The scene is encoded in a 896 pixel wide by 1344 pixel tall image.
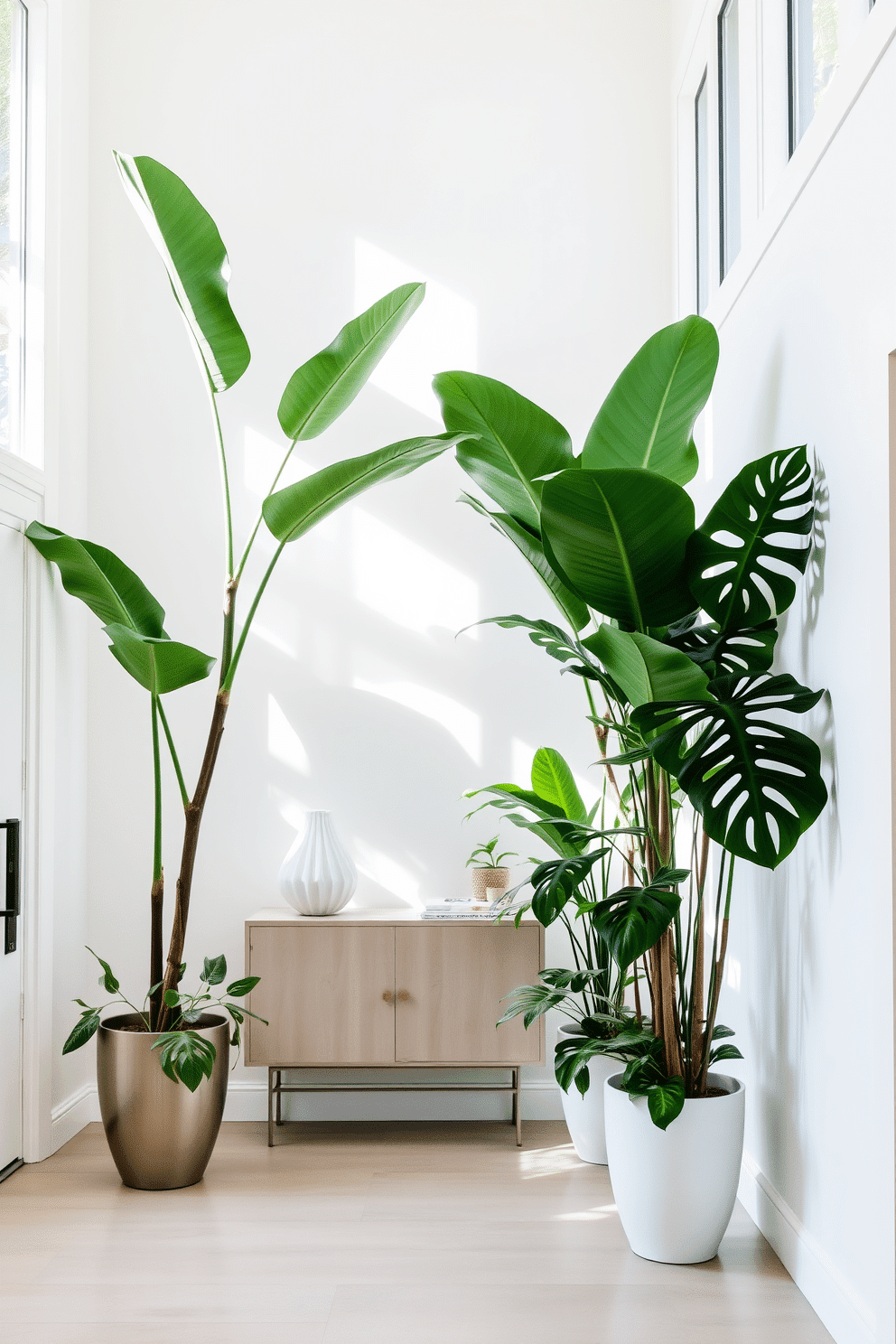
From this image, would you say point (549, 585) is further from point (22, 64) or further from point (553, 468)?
point (22, 64)

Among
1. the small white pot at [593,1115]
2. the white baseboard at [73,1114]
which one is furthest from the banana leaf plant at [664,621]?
the white baseboard at [73,1114]

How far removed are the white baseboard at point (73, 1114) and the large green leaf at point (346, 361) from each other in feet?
6.75

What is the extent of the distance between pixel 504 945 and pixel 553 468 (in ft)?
4.66

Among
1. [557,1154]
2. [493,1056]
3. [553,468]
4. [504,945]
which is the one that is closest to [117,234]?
[553,468]

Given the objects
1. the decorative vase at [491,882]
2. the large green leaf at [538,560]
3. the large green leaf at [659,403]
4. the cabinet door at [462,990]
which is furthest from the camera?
the decorative vase at [491,882]

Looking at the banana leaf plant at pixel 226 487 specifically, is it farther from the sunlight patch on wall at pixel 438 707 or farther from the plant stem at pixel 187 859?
the sunlight patch on wall at pixel 438 707

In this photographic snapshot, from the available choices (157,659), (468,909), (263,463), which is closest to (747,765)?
(468,909)

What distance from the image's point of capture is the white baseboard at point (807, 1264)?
1940 mm

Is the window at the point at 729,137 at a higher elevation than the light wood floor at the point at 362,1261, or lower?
higher

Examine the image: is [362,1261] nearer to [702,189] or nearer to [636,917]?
[636,917]

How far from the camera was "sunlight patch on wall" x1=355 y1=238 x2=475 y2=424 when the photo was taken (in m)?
3.56

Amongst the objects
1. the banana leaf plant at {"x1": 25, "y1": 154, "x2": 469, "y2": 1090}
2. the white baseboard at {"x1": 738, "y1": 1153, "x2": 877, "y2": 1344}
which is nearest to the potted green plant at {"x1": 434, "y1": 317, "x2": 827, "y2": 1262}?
the white baseboard at {"x1": 738, "y1": 1153, "x2": 877, "y2": 1344}

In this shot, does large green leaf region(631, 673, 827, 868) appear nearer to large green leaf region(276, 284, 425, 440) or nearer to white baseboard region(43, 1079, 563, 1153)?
large green leaf region(276, 284, 425, 440)

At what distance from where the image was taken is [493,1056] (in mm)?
3121
